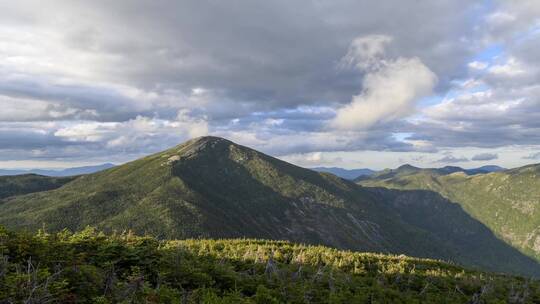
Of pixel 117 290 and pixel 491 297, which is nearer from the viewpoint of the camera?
pixel 117 290

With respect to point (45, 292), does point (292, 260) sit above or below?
below

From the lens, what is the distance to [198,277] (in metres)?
22.3

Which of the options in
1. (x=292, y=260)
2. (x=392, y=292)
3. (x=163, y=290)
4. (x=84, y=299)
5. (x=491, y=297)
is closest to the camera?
(x=84, y=299)

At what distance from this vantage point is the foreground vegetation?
15.3 m

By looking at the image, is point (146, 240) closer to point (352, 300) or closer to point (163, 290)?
point (163, 290)

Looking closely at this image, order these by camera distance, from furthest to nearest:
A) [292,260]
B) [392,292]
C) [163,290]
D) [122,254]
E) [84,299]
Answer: [292,260], [392,292], [122,254], [163,290], [84,299]

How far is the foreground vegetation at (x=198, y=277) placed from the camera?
15289mm

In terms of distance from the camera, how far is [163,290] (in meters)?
16.5

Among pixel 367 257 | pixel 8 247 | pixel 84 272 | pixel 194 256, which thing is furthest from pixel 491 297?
pixel 8 247

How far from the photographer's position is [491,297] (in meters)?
30.6

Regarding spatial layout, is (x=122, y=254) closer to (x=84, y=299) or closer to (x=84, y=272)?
(x=84, y=272)

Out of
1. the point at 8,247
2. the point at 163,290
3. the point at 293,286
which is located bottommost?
the point at 293,286

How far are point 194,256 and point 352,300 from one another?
11443 mm

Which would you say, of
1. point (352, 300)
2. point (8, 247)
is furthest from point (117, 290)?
point (352, 300)
